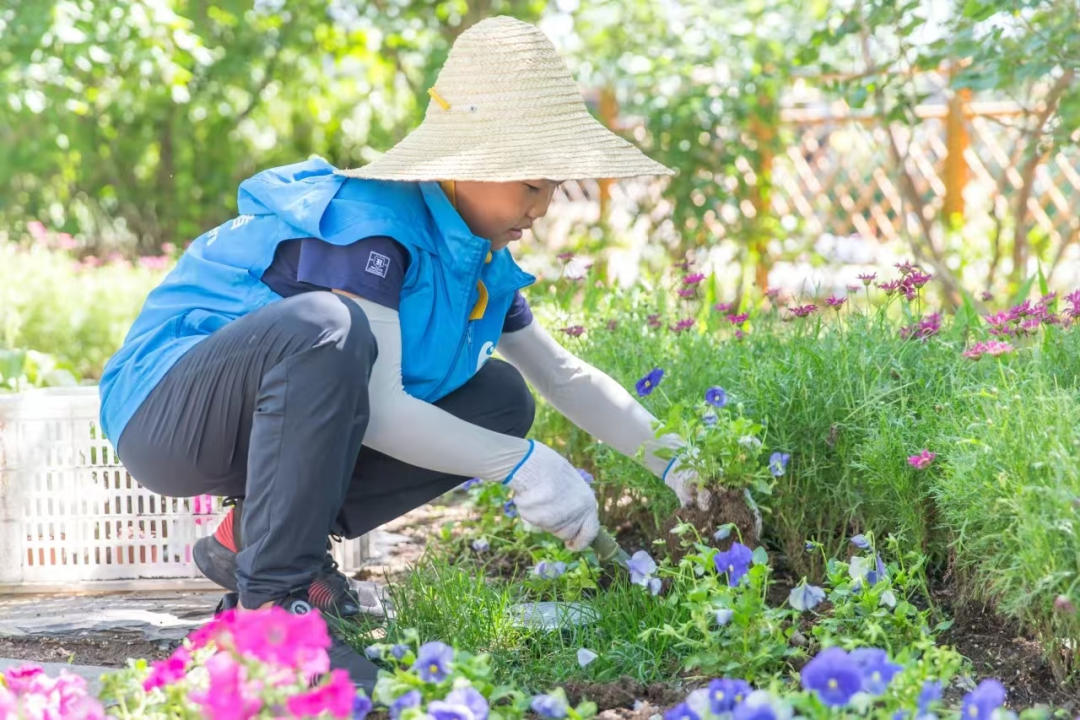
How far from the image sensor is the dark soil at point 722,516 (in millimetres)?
2014

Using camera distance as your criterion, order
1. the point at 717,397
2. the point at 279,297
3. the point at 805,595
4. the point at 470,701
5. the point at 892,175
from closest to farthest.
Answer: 1. the point at 470,701
2. the point at 805,595
3. the point at 279,297
4. the point at 717,397
5. the point at 892,175

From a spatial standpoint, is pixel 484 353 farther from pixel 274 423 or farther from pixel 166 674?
pixel 166 674

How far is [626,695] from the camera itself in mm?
1743

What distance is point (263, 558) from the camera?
1748mm

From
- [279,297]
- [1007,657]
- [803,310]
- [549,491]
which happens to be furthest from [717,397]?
[279,297]

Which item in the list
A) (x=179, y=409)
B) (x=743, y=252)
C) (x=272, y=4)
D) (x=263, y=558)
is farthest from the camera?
(x=272, y=4)

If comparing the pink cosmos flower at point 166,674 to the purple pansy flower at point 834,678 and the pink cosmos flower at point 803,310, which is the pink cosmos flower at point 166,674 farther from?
the pink cosmos flower at point 803,310

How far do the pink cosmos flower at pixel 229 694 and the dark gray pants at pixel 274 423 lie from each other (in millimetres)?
446

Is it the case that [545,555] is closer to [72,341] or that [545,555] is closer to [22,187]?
[72,341]

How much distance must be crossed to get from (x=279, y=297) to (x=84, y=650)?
702 mm

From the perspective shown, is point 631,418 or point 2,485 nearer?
point 631,418

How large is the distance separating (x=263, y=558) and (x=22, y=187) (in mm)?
5996

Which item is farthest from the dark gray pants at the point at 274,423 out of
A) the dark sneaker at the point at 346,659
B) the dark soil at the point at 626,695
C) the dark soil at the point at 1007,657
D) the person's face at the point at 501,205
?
the dark soil at the point at 1007,657

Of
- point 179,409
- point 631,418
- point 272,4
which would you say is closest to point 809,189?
point 272,4
